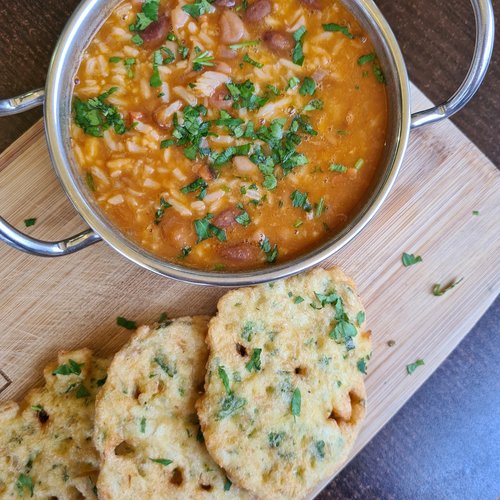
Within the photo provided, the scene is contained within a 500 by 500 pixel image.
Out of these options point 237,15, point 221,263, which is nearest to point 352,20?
point 237,15

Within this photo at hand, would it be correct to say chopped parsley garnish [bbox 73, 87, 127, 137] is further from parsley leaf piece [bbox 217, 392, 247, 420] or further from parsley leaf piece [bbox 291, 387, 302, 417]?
parsley leaf piece [bbox 291, 387, 302, 417]

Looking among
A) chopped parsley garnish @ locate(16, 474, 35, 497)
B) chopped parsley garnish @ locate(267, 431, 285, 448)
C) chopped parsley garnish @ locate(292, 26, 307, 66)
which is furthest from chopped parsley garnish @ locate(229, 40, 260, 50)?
chopped parsley garnish @ locate(16, 474, 35, 497)

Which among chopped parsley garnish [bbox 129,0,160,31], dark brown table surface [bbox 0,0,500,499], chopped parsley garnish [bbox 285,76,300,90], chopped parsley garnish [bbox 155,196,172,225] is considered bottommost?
dark brown table surface [bbox 0,0,500,499]

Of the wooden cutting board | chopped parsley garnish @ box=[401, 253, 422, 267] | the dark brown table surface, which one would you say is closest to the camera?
the wooden cutting board

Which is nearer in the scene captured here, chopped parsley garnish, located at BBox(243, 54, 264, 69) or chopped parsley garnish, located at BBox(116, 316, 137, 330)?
chopped parsley garnish, located at BBox(243, 54, 264, 69)

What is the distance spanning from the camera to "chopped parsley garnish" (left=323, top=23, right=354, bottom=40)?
275 cm

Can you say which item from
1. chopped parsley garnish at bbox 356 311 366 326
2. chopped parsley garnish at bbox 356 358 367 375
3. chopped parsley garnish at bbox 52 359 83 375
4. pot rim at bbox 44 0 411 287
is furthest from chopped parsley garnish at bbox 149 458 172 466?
chopped parsley garnish at bbox 356 311 366 326

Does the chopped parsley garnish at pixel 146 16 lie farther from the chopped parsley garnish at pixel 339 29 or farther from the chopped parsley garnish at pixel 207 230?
the chopped parsley garnish at pixel 207 230

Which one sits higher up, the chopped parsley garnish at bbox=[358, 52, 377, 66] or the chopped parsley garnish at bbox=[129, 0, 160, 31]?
the chopped parsley garnish at bbox=[129, 0, 160, 31]

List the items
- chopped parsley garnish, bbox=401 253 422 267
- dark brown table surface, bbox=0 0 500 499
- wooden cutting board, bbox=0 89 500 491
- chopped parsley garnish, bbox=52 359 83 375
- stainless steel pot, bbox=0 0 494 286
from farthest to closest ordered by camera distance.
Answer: dark brown table surface, bbox=0 0 500 499, chopped parsley garnish, bbox=401 253 422 267, wooden cutting board, bbox=0 89 500 491, chopped parsley garnish, bbox=52 359 83 375, stainless steel pot, bbox=0 0 494 286

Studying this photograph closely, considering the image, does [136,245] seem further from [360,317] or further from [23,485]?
[23,485]

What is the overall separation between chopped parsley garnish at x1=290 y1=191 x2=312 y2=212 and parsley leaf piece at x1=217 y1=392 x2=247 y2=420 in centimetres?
97

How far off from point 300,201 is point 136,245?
0.79 meters

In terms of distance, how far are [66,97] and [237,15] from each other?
85 centimetres
